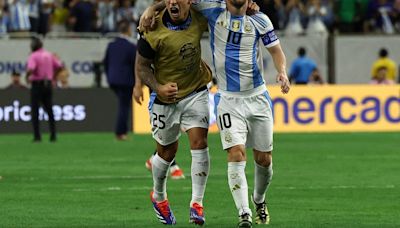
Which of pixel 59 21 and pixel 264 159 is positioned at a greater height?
pixel 264 159

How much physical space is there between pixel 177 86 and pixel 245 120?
77 cm

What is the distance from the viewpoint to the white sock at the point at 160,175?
13.1 meters

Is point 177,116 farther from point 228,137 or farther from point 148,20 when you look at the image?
point 148,20

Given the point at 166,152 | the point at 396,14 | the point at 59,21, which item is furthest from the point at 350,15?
the point at 166,152

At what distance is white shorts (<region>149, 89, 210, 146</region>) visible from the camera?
504 inches

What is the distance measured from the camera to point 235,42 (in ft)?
40.9

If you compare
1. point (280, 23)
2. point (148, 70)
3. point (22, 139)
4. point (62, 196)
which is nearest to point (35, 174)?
point (62, 196)

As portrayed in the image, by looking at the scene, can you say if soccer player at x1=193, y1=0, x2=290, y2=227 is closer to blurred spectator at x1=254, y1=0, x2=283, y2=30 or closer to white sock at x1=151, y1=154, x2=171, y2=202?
white sock at x1=151, y1=154, x2=171, y2=202

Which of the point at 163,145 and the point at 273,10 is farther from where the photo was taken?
the point at 273,10

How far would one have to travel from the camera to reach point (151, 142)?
2703cm

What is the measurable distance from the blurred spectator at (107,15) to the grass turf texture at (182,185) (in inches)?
329

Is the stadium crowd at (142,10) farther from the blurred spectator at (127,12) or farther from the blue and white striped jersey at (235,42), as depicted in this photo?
the blue and white striped jersey at (235,42)

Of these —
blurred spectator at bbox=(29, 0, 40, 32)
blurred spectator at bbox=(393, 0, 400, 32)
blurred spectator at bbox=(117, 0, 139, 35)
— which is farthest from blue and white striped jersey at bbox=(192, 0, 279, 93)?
blurred spectator at bbox=(393, 0, 400, 32)

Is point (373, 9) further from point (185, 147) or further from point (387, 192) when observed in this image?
point (387, 192)
